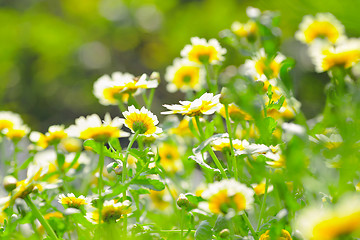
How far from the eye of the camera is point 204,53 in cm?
68

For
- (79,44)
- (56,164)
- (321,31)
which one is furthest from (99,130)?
(79,44)

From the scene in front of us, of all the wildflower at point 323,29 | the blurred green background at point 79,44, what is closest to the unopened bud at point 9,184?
the wildflower at point 323,29

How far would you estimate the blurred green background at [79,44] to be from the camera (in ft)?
10.8

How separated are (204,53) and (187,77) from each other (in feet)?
0.22

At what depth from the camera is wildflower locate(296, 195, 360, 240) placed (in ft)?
0.72

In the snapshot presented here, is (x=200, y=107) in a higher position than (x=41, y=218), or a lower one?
higher

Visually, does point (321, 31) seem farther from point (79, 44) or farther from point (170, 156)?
point (79, 44)

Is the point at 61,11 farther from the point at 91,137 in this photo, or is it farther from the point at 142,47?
the point at 91,137

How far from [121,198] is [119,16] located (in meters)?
3.59

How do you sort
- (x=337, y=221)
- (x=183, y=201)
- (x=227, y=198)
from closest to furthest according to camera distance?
(x=337, y=221)
(x=227, y=198)
(x=183, y=201)

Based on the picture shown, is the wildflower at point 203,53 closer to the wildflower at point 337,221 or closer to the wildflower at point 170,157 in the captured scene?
the wildflower at point 170,157

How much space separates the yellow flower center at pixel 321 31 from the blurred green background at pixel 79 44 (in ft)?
7.82

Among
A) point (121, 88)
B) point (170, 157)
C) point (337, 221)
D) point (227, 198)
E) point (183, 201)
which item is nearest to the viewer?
point (337, 221)

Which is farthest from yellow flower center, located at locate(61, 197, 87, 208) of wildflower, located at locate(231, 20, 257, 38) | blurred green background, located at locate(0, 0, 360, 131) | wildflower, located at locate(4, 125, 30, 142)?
blurred green background, located at locate(0, 0, 360, 131)
